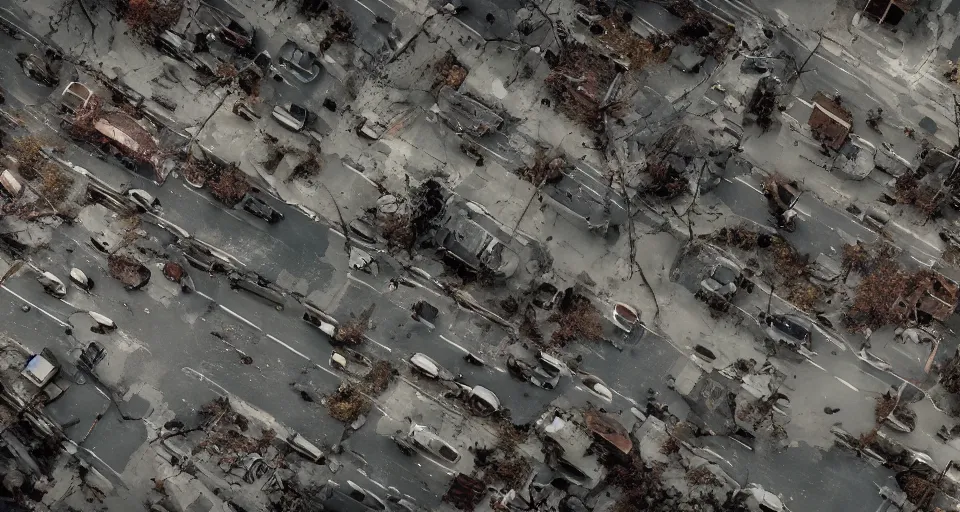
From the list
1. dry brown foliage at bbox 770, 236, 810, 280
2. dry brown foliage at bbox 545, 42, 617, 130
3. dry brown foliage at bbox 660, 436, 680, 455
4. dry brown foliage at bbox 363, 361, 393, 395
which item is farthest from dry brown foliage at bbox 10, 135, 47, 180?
dry brown foliage at bbox 770, 236, 810, 280

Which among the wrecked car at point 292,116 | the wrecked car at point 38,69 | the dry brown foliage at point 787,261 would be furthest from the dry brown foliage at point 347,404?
the dry brown foliage at point 787,261

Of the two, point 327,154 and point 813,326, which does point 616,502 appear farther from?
point 327,154

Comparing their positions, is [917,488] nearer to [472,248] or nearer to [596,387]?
[596,387]

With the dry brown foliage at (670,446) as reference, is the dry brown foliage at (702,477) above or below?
below

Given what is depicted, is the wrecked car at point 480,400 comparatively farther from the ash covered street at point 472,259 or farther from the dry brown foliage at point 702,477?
the dry brown foliage at point 702,477

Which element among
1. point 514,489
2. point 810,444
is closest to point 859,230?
point 810,444

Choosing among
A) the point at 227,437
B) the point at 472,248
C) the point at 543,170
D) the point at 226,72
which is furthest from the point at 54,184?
the point at 543,170
